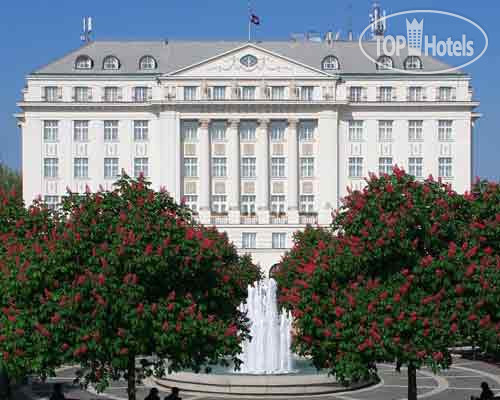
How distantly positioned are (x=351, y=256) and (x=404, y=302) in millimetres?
2073

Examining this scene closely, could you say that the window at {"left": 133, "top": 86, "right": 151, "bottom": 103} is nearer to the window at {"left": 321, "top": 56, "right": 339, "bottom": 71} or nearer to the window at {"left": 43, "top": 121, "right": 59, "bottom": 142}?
the window at {"left": 43, "top": 121, "right": 59, "bottom": 142}

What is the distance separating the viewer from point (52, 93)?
9650 centimetres

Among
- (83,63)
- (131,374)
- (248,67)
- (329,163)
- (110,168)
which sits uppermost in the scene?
(83,63)

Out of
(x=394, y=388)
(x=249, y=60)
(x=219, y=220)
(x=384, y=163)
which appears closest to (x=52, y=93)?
(x=249, y=60)

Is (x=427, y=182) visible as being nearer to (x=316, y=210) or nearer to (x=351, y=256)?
(x=351, y=256)

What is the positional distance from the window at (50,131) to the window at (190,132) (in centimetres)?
1218

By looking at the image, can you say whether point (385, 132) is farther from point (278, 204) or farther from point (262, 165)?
point (278, 204)

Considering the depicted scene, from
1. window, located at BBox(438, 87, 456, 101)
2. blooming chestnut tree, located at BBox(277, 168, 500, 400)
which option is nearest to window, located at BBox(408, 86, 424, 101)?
window, located at BBox(438, 87, 456, 101)

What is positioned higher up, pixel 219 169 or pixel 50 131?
pixel 50 131

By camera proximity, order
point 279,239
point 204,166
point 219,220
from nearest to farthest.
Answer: point 279,239 → point 219,220 → point 204,166

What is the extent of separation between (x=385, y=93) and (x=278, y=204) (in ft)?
48.6

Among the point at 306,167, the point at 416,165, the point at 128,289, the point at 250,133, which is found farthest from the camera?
the point at 306,167

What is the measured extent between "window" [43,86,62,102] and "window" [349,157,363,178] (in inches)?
1125

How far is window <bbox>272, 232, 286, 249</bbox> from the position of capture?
310 feet
